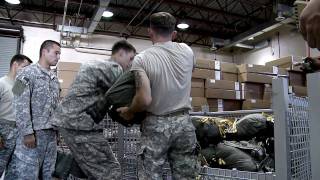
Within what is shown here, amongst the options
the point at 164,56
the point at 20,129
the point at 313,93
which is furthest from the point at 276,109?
the point at 20,129

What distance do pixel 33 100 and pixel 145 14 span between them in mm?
7511

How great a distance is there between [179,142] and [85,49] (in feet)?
27.9

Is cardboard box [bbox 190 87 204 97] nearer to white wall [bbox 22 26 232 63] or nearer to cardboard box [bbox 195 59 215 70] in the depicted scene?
cardboard box [bbox 195 59 215 70]

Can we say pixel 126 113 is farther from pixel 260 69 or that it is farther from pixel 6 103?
pixel 260 69

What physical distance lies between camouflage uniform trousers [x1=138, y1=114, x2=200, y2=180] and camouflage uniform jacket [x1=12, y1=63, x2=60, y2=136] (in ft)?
3.92

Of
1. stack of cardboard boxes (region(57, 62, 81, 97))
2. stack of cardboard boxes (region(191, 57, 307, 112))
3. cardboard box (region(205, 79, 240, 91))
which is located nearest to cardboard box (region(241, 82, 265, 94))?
stack of cardboard boxes (region(191, 57, 307, 112))

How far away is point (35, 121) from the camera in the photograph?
2.84 metres

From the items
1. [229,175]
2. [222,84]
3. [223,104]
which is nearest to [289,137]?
[229,175]

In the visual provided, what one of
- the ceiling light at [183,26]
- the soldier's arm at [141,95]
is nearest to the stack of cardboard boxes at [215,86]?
the ceiling light at [183,26]

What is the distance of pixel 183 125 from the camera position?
201 cm

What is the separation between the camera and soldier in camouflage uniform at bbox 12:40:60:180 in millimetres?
2803

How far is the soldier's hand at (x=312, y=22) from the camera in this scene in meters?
0.66

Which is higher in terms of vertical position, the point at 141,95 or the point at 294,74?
the point at 294,74

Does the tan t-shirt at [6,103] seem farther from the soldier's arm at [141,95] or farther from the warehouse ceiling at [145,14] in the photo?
the warehouse ceiling at [145,14]
